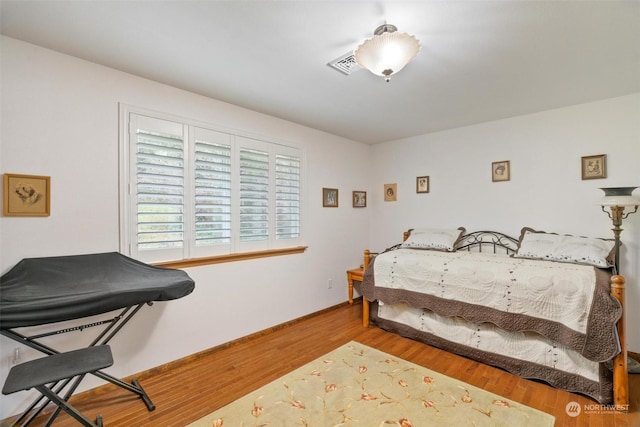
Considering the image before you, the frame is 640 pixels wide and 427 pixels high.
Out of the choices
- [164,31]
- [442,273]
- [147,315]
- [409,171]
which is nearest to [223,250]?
[147,315]

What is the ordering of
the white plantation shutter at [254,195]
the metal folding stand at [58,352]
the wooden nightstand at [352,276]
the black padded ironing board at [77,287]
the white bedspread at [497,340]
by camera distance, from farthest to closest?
the wooden nightstand at [352,276] < the white plantation shutter at [254,195] < the white bedspread at [497,340] < the metal folding stand at [58,352] < the black padded ironing board at [77,287]

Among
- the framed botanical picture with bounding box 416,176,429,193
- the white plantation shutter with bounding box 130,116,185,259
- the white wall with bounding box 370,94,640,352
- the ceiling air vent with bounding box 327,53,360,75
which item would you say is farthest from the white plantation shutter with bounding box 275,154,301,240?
the framed botanical picture with bounding box 416,176,429,193

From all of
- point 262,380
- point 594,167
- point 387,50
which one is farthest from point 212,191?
point 594,167

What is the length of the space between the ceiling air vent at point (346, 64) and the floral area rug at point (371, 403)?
2451 mm

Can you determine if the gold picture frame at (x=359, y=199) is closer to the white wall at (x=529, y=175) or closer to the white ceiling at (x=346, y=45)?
the white wall at (x=529, y=175)

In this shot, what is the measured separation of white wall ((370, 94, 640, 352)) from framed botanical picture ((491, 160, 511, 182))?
0.05 metres

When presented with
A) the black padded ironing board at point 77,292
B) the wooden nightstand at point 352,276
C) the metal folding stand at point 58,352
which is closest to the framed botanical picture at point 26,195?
the black padded ironing board at point 77,292

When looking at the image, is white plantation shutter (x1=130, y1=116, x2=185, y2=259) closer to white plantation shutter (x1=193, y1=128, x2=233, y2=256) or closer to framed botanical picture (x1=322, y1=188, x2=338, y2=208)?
white plantation shutter (x1=193, y1=128, x2=233, y2=256)

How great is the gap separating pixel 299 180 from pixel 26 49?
8.13 ft

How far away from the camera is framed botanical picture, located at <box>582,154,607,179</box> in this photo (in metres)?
2.74

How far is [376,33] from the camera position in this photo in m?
1.68

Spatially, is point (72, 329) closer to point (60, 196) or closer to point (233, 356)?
point (60, 196)

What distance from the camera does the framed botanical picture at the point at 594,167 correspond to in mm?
2744

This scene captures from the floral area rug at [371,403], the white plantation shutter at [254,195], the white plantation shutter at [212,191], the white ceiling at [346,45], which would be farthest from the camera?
the white plantation shutter at [254,195]
